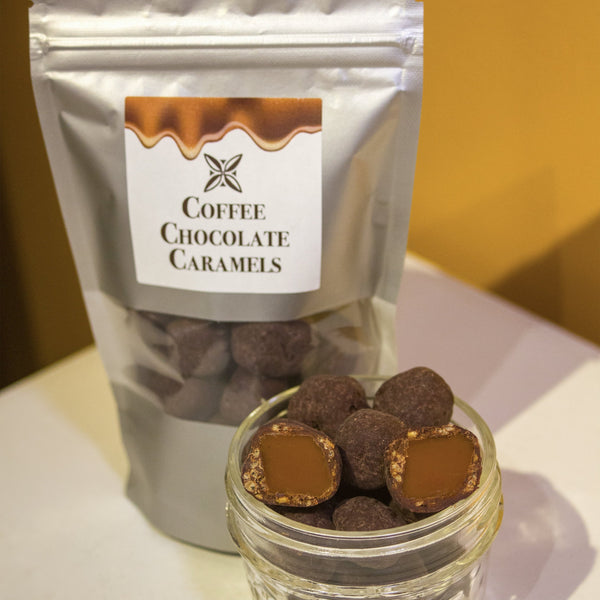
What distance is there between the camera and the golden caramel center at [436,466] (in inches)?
18.0

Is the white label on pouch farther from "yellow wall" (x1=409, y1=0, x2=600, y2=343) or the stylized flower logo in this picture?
"yellow wall" (x1=409, y1=0, x2=600, y2=343)

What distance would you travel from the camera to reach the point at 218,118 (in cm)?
57

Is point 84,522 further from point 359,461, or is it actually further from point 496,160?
point 496,160

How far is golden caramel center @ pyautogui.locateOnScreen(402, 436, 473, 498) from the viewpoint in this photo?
46 centimetres

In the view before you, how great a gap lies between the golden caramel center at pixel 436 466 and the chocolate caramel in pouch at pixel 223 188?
19 cm

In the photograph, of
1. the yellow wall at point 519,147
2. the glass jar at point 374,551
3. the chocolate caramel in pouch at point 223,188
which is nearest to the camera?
the glass jar at point 374,551

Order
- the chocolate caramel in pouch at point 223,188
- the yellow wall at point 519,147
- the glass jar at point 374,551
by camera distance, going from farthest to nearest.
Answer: the yellow wall at point 519,147 < the chocolate caramel in pouch at point 223,188 < the glass jar at point 374,551

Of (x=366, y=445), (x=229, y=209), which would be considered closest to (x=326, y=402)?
(x=366, y=445)

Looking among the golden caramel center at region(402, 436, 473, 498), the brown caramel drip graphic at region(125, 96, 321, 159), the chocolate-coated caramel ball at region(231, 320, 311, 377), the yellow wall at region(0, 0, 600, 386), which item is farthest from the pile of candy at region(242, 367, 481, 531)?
the yellow wall at region(0, 0, 600, 386)

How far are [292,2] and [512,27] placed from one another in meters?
0.34

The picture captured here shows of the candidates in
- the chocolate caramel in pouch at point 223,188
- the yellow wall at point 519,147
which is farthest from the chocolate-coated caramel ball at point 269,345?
the yellow wall at point 519,147

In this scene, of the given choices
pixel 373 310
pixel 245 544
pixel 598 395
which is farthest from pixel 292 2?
pixel 598 395

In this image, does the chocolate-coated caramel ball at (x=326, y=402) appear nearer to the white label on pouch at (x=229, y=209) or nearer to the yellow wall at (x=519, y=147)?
the white label on pouch at (x=229, y=209)

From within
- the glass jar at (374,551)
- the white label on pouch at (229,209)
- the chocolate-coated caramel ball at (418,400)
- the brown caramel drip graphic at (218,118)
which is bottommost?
the glass jar at (374,551)
